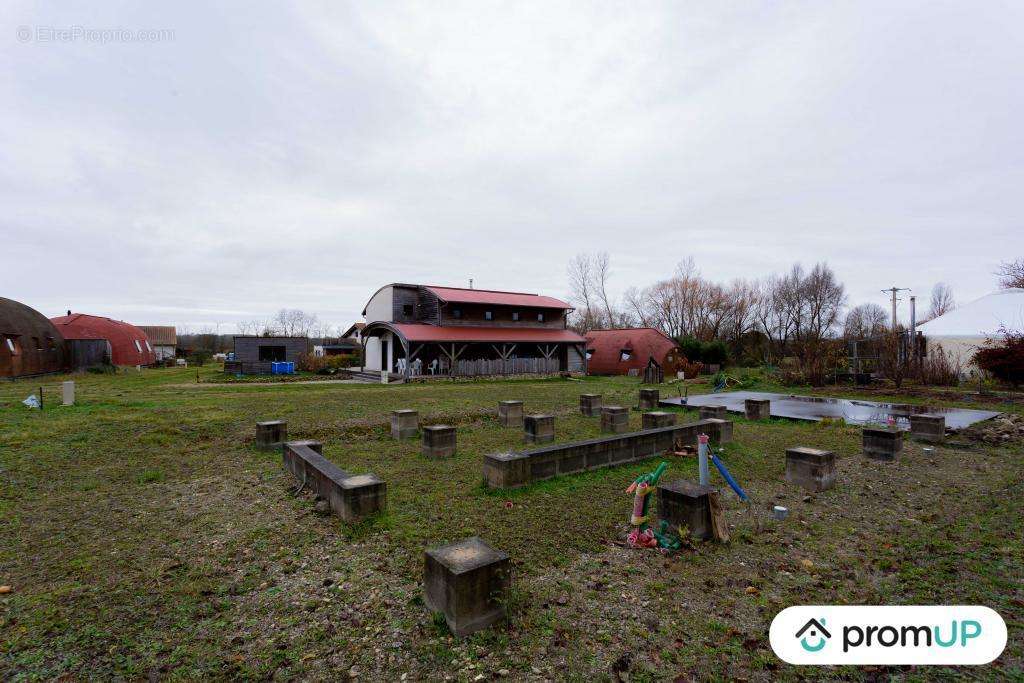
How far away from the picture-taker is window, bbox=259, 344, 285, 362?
32.7 m

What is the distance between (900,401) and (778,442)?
36.6ft

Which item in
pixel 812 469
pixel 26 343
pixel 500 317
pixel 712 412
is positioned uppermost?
pixel 500 317

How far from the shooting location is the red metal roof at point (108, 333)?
3841 centimetres

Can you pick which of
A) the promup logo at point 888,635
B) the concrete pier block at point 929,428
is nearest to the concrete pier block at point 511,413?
the promup logo at point 888,635

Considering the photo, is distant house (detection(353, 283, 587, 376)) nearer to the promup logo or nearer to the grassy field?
the grassy field

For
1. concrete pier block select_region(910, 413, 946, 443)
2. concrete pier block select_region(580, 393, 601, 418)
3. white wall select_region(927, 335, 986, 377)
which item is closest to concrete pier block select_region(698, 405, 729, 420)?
concrete pier block select_region(580, 393, 601, 418)

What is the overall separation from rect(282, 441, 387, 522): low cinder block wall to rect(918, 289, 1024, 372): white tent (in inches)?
1268

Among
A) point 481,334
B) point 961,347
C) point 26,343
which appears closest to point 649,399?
point 481,334

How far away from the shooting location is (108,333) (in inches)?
1575

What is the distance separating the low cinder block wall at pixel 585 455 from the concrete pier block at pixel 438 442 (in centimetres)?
206

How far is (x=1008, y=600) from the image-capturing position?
4.01m

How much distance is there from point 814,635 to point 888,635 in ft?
2.02

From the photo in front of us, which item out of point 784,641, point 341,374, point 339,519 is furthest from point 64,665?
point 341,374

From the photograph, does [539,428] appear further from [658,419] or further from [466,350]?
[466,350]
